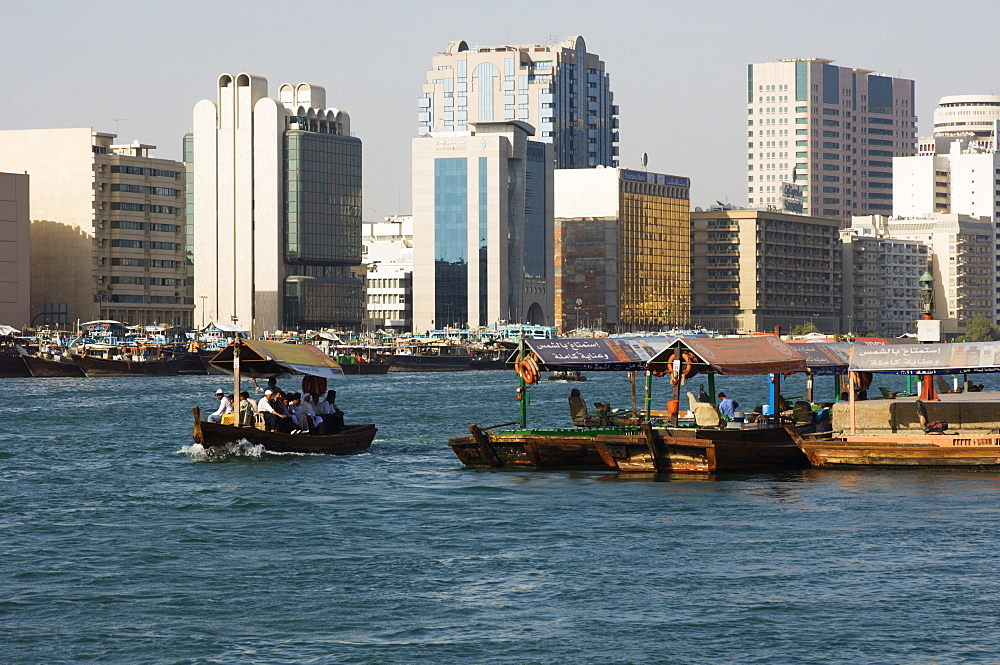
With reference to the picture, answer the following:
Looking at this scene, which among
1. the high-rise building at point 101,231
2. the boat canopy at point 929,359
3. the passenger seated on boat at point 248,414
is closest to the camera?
the boat canopy at point 929,359

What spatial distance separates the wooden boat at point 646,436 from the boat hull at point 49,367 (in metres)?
104

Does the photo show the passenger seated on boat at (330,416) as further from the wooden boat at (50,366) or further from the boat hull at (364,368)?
A: the boat hull at (364,368)

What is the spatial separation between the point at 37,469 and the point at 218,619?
86.3 feet

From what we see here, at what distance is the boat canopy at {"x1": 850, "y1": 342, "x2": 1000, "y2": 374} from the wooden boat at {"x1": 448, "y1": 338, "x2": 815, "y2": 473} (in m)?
2.09

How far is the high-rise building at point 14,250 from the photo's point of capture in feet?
569

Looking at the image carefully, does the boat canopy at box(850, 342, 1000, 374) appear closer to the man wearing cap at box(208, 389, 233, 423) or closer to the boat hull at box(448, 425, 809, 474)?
the boat hull at box(448, 425, 809, 474)

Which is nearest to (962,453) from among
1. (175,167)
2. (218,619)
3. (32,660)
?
(218,619)

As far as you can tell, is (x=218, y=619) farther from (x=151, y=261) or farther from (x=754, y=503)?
(x=151, y=261)

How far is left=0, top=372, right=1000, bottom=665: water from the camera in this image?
2325cm

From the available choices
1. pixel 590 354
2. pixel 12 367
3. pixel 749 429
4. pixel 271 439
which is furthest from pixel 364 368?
pixel 749 429

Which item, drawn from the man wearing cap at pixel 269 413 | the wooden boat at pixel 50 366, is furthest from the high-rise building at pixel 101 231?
the man wearing cap at pixel 269 413

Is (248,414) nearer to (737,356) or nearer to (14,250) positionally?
(737,356)

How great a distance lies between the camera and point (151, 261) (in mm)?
191000

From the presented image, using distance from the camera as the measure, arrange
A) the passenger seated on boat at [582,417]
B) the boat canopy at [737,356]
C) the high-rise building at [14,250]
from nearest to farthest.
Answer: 1. the boat canopy at [737,356]
2. the passenger seated on boat at [582,417]
3. the high-rise building at [14,250]
